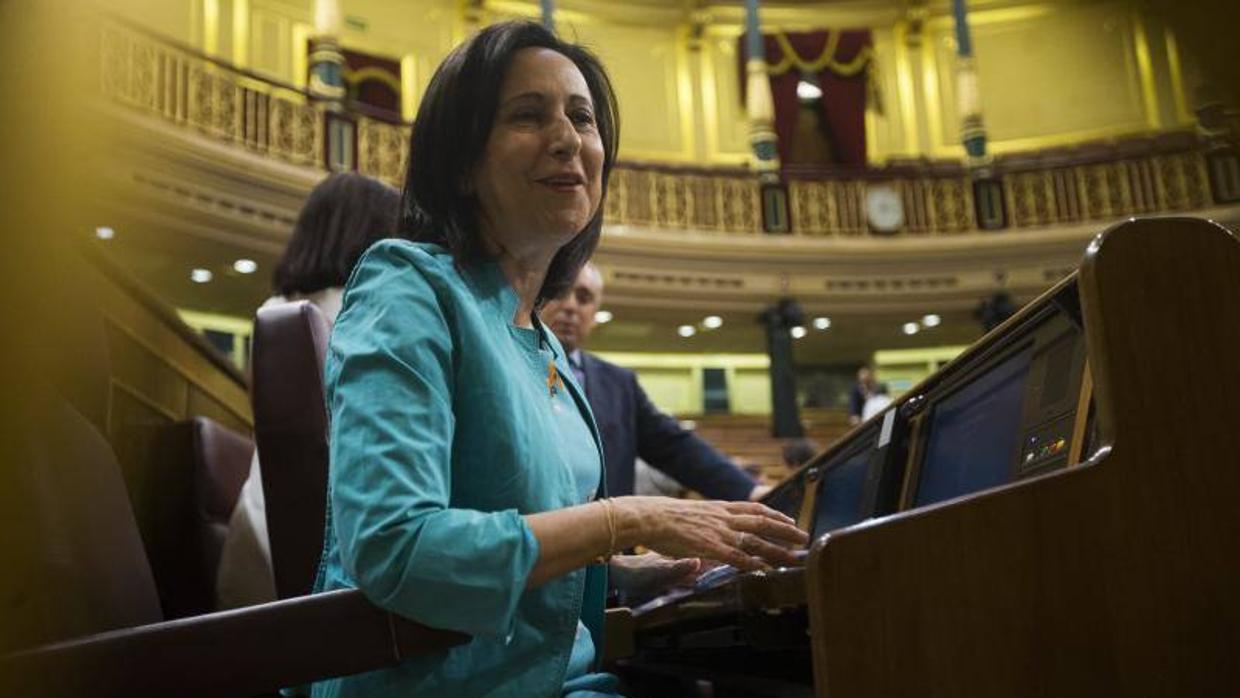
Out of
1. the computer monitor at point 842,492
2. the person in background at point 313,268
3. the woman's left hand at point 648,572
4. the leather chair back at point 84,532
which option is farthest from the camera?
the computer monitor at point 842,492

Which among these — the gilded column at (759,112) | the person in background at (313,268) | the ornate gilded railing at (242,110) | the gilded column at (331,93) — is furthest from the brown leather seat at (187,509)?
the gilded column at (759,112)

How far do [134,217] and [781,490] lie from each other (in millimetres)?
2141

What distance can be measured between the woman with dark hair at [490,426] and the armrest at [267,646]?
3 centimetres

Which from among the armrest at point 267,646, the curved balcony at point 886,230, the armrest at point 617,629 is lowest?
the armrest at point 617,629

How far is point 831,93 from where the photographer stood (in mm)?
11688

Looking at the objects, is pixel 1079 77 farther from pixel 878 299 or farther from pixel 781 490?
pixel 781 490

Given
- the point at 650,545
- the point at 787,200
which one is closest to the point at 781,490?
the point at 650,545

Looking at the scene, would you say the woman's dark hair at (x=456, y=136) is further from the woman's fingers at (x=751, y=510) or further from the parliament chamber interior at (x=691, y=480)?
the woman's fingers at (x=751, y=510)

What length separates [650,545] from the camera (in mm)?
913

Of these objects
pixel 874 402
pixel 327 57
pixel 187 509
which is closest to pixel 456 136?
pixel 187 509

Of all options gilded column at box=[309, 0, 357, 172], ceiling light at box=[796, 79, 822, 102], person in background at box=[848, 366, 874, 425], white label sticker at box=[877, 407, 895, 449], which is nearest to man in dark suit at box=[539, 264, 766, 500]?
white label sticker at box=[877, 407, 895, 449]

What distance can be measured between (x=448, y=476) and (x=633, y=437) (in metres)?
1.62

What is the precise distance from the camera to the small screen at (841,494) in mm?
1843

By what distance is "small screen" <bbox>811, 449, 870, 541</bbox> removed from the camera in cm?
184
